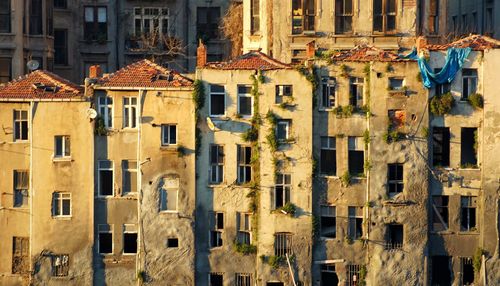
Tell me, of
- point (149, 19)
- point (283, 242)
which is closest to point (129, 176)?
point (283, 242)

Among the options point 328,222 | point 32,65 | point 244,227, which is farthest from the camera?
point 32,65

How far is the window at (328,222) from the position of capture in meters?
78.6

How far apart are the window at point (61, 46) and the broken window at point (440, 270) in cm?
2754

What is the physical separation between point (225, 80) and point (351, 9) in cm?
1035

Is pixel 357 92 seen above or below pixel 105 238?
above

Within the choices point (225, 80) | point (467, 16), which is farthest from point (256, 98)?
point (467, 16)

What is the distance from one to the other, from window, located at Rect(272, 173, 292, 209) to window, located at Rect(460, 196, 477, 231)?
295 inches

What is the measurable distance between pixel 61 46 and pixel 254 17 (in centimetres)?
1328

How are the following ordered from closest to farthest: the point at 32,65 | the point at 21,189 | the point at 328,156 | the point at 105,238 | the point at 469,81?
1. the point at 469,81
2. the point at 328,156
3. the point at 105,238
4. the point at 21,189
5. the point at 32,65

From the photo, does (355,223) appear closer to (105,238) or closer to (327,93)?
(327,93)

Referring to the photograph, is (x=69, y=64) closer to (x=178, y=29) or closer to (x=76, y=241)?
(x=178, y=29)

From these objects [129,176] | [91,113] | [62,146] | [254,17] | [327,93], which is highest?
[254,17]

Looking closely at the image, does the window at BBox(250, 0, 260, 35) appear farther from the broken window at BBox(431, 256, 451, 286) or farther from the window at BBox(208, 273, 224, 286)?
the broken window at BBox(431, 256, 451, 286)

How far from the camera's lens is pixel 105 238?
260ft
